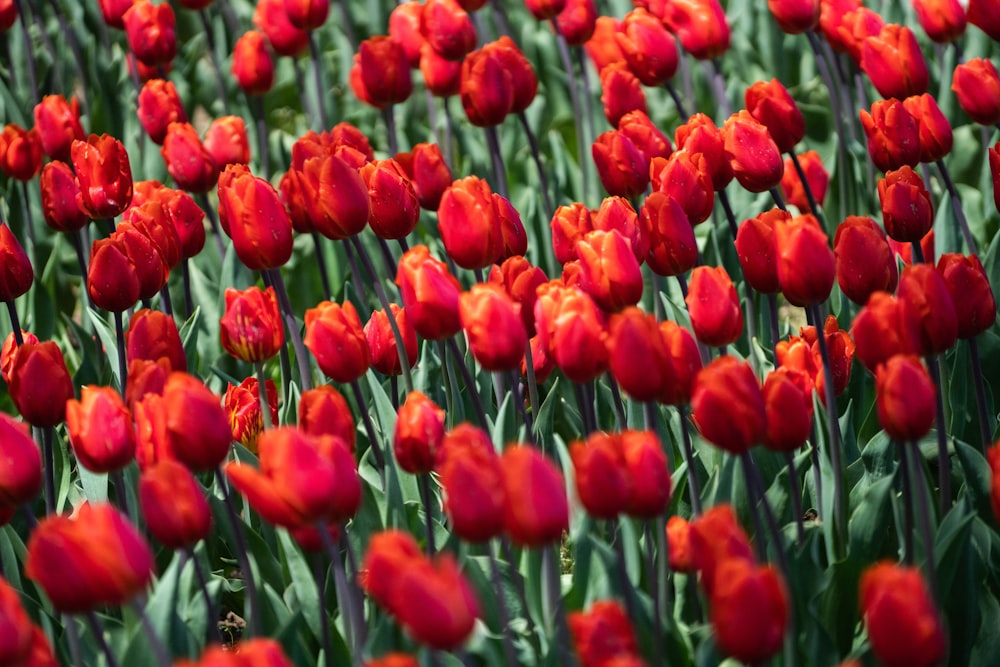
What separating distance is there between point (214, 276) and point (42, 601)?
1698 mm

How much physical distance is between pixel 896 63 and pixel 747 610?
1803mm

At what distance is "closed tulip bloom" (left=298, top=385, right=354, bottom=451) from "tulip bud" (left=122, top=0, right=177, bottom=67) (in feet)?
7.81

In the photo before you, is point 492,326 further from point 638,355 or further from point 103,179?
point 103,179

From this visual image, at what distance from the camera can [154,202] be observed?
7.89 ft

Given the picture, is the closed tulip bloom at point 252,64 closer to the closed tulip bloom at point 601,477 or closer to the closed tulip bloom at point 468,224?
the closed tulip bloom at point 468,224

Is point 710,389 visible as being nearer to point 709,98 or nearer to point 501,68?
point 501,68

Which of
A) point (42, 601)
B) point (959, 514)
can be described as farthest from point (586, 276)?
point (42, 601)

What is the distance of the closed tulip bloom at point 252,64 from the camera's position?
369 cm

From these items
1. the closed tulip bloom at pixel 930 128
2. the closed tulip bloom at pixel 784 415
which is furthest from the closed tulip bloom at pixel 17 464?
the closed tulip bloom at pixel 930 128

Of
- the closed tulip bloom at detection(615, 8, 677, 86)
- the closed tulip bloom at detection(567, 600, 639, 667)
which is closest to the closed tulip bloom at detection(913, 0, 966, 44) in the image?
the closed tulip bloom at detection(615, 8, 677, 86)

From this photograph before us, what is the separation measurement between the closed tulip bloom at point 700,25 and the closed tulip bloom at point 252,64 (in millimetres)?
1227

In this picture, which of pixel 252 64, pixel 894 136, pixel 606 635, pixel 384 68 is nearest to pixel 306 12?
pixel 252 64

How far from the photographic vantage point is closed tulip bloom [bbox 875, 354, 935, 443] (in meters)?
1.55

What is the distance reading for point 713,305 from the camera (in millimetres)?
1904
